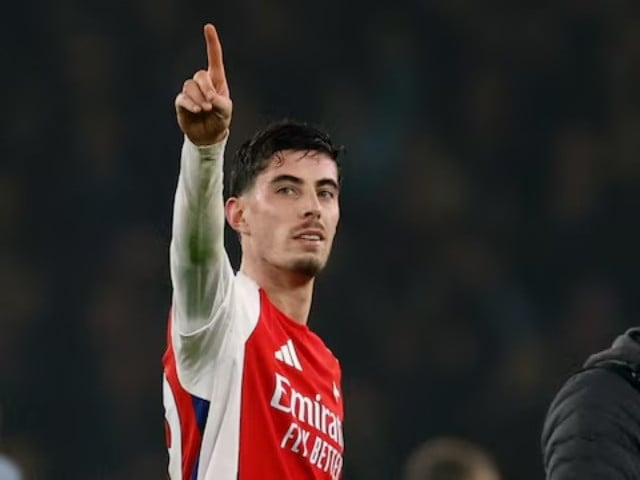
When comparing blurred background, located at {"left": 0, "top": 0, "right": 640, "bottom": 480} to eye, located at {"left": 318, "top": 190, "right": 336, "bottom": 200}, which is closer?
eye, located at {"left": 318, "top": 190, "right": 336, "bottom": 200}

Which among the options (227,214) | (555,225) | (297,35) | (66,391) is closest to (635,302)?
(555,225)

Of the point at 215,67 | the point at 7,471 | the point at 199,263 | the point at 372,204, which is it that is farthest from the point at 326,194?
the point at 372,204

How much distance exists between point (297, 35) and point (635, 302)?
6.81 ft

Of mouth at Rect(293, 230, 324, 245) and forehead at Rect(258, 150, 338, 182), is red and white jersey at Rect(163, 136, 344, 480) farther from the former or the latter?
forehead at Rect(258, 150, 338, 182)

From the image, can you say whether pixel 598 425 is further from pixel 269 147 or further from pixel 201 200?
pixel 269 147

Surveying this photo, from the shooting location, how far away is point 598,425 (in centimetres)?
261

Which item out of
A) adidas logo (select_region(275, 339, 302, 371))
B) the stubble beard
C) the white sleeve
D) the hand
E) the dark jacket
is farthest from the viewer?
the stubble beard

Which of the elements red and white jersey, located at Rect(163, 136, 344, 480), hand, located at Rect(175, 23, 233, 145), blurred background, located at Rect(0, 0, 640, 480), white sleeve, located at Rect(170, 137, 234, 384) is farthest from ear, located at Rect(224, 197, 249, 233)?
blurred background, located at Rect(0, 0, 640, 480)

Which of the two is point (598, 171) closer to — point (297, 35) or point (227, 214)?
point (297, 35)

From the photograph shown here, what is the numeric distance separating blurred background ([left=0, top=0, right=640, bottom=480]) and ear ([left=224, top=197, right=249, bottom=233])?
10.7 feet

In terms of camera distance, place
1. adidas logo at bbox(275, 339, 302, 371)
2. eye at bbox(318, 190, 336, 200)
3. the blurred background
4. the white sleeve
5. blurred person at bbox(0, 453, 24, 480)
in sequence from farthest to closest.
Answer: the blurred background
blurred person at bbox(0, 453, 24, 480)
eye at bbox(318, 190, 336, 200)
adidas logo at bbox(275, 339, 302, 371)
the white sleeve

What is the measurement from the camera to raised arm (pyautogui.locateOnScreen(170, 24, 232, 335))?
3.12 m

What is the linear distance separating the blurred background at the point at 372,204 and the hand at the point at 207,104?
3974 millimetres

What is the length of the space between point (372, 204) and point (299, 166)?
12.6ft
